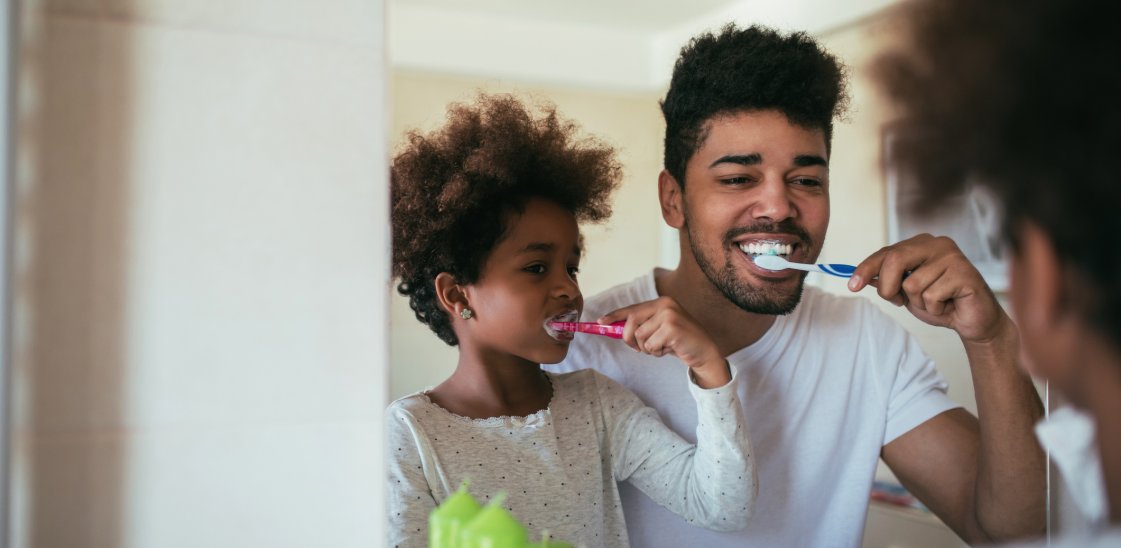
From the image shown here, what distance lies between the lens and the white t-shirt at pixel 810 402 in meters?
1.01

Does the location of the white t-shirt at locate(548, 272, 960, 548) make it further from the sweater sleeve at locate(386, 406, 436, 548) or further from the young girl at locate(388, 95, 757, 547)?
the sweater sleeve at locate(386, 406, 436, 548)

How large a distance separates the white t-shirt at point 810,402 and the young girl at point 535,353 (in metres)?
0.05

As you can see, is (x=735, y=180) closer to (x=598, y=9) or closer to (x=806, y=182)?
(x=806, y=182)

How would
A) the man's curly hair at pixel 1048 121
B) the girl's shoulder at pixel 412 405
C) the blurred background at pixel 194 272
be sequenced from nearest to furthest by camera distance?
1. the man's curly hair at pixel 1048 121
2. the blurred background at pixel 194 272
3. the girl's shoulder at pixel 412 405

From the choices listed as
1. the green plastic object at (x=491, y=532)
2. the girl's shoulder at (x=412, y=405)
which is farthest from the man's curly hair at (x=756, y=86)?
the green plastic object at (x=491, y=532)

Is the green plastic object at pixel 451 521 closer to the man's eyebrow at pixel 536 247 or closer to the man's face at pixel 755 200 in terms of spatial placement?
the man's eyebrow at pixel 536 247

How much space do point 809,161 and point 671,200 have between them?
17 centimetres

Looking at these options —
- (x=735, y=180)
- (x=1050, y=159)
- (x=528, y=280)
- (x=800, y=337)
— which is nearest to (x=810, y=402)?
(x=800, y=337)

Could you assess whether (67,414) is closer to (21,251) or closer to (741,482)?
(21,251)

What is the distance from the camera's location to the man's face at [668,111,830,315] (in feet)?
3.24

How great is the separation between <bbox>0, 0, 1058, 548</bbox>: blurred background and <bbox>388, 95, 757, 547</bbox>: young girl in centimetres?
19

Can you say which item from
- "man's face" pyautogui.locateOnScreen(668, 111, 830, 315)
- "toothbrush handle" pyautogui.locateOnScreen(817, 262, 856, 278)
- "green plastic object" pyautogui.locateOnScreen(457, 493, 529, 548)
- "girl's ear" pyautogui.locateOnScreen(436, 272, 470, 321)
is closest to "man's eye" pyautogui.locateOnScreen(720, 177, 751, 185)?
"man's face" pyautogui.locateOnScreen(668, 111, 830, 315)

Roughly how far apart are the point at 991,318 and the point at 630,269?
385 millimetres

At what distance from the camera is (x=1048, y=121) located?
1.33 feet
